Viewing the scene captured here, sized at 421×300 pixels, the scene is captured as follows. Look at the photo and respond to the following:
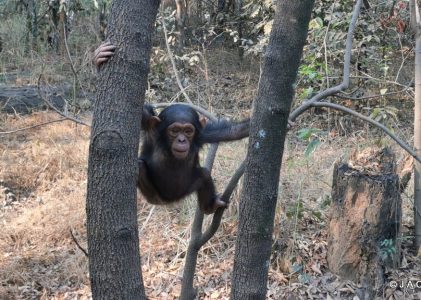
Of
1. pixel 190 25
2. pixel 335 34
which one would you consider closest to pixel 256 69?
pixel 190 25

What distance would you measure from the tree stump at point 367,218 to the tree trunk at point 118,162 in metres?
Result: 3.16

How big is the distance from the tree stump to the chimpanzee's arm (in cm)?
124

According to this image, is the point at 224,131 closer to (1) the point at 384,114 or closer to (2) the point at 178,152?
(2) the point at 178,152

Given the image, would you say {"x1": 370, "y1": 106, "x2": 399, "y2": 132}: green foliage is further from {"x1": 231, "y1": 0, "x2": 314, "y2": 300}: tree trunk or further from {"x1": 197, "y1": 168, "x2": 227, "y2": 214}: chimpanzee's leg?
{"x1": 231, "y1": 0, "x2": 314, "y2": 300}: tree trunk

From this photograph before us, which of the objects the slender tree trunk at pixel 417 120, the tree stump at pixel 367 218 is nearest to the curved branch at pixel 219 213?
the tree stump at pixel 367 218

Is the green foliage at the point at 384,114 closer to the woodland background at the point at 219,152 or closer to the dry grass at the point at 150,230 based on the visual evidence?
the woodland background at the point at 219,152

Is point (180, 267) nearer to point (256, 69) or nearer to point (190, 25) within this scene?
point (256, 69)

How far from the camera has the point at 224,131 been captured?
4.02 m

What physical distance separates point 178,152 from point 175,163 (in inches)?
12.7

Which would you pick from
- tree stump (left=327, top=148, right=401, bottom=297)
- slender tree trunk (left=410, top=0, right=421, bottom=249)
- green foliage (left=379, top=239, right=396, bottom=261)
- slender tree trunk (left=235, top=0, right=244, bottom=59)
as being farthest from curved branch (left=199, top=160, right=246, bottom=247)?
slender tree trunk (left=235, top=0, right=244, bottom=59)

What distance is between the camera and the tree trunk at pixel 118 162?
1856mm

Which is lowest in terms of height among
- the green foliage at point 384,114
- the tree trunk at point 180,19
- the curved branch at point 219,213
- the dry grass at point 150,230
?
the dry grass at point 150,230

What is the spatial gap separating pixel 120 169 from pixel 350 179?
321 cm

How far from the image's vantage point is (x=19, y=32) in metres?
11.8
